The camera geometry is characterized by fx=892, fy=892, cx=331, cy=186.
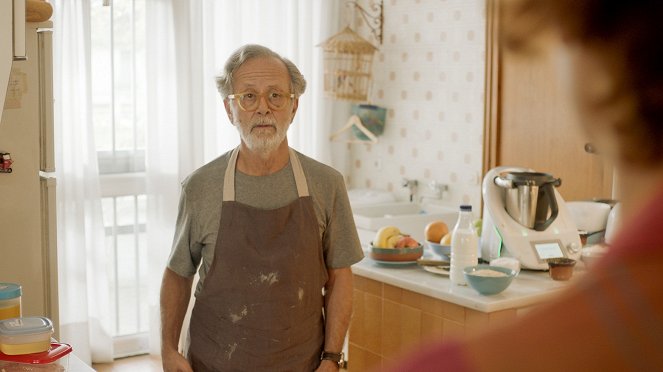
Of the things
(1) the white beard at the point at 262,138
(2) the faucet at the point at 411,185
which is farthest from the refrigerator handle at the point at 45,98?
(2) the faucet at the point at 411,185

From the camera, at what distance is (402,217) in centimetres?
478

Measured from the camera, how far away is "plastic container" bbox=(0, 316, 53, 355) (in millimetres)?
2025

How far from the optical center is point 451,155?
5059mm

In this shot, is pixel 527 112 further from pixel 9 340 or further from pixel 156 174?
pixel 9 340

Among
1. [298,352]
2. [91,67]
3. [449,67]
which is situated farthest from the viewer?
[449,67]

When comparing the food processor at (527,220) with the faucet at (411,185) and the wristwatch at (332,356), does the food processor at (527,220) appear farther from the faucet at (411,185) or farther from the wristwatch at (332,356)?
the faucet at (411,185)

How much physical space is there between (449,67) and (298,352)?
2848 millimetres

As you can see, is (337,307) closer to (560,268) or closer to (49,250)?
(560,268)

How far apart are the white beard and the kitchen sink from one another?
2.10 m

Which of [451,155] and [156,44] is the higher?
[156,44]

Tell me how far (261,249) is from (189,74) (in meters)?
2.57

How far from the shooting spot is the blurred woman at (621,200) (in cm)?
35

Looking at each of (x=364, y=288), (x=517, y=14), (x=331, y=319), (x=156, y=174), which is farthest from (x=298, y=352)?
(x=156, y=174)

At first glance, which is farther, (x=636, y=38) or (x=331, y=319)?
(x=331, y=319)
